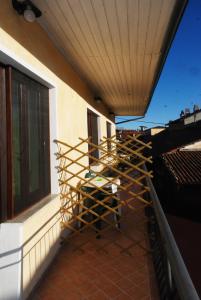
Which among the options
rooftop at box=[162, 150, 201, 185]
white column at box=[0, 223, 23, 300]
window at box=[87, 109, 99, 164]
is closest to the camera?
white column at box=[0, 223, 23, 300]

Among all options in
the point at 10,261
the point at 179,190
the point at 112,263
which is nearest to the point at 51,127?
the point at 10,261

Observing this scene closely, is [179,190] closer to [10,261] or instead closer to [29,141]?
[29,141]

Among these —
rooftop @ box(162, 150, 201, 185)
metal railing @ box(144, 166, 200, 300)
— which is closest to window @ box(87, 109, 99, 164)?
metal railing @ box(144, 166, 200, 300)

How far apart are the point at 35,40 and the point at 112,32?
3.02 feet

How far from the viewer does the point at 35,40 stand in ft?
9.00

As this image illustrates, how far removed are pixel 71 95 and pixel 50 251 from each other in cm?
233

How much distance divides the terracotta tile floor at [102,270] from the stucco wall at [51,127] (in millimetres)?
170

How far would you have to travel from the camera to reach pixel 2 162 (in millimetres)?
2123

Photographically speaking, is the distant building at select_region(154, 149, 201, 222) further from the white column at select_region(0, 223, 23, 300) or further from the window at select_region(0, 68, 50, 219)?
the white column at select_region(0, 223, 23, 300)

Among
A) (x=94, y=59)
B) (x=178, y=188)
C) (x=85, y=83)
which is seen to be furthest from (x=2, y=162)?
(x=178, y=188)

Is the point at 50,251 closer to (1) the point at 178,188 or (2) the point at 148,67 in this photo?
(2) the point at 148,67

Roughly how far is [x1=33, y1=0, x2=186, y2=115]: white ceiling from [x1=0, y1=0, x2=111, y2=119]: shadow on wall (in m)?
0.11

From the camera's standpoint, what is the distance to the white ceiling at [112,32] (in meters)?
2.47

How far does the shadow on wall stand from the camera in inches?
84.9
